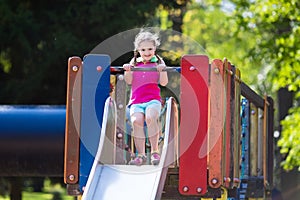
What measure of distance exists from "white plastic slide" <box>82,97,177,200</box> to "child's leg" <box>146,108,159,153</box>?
18 cm

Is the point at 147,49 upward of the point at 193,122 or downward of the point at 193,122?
upward

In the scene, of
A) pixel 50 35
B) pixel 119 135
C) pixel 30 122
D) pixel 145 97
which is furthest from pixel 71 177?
pixel 50 35

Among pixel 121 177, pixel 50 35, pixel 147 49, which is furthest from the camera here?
pixel 50 35

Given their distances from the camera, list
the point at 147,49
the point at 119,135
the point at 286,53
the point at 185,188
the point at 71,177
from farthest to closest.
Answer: the point at 286,53
the point at 119,135
the point at 147,49
the point at 71,177
the point at 185,188

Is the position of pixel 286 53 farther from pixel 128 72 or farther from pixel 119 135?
pixel 128 72

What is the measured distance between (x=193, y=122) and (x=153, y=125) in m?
0.37

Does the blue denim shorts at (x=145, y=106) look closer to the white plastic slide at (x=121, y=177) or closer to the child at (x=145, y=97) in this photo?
the child at (x=145, y=97)

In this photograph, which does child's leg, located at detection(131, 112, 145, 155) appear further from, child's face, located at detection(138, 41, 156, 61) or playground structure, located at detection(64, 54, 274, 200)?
child's face, located at detection(138, 41, 156, 61)

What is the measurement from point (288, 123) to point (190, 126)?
7.01 meters

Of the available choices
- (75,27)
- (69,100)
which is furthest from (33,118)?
(75,27)

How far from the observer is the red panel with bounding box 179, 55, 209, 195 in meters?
7.22

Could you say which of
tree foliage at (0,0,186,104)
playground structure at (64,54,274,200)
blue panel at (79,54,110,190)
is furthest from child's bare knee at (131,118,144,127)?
tree foliage at (0,0,186,104)

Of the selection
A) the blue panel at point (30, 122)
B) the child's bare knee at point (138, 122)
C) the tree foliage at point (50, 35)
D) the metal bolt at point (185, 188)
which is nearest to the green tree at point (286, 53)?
the tree foliage at point (50, 35)

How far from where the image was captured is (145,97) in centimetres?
755
